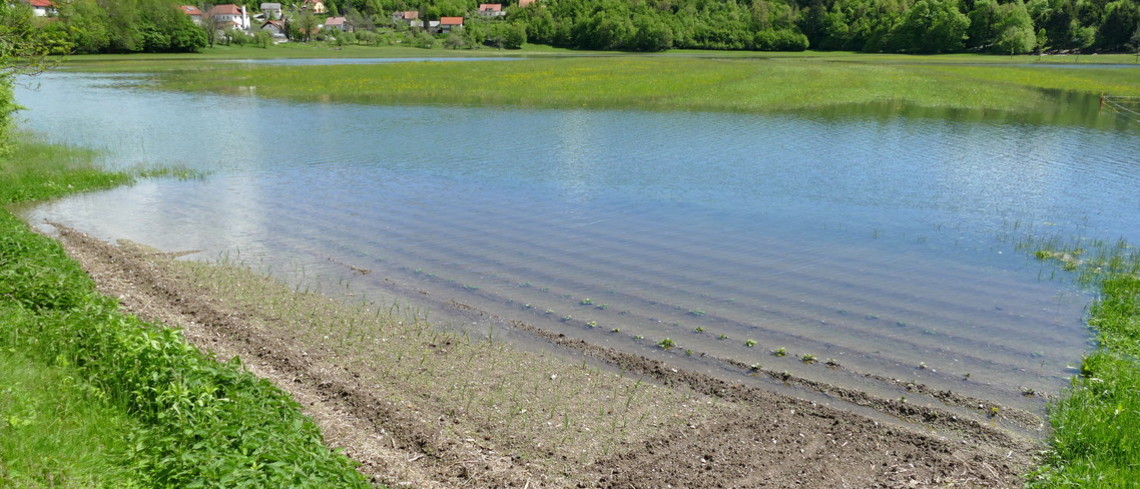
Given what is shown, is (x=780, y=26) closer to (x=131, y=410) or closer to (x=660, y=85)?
(x=660, y=85)

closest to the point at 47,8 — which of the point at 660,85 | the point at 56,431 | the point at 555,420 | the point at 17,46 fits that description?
the point at 17,46

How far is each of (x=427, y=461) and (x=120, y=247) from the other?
14614 mm

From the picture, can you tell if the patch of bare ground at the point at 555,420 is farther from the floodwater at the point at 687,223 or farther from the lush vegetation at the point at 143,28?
the lush vegetation at the point at 143,28

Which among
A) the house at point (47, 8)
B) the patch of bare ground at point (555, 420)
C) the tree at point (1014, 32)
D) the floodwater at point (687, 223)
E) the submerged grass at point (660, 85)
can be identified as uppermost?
the tree at point (1014, 32)

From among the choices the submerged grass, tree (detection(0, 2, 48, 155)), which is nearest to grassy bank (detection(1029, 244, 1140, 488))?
tree (detection(0, 2, 48, 155))

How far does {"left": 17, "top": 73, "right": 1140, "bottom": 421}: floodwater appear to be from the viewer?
15688 millimetres

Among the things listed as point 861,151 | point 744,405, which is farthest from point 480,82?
point 744,405

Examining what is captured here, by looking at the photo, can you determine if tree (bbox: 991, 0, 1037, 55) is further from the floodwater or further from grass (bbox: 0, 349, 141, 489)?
grass (bbox: 0, 349, 141, 489)

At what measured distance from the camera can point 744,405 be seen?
12391 millimetres

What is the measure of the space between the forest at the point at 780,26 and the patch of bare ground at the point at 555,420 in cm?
12209

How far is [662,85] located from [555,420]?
2408 inches

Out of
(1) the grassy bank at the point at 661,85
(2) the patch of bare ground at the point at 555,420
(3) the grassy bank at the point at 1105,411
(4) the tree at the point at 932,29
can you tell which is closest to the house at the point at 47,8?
(1) the grassy bank at the point at 661,85

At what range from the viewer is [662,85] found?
229ft

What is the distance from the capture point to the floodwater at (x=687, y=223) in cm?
1569
